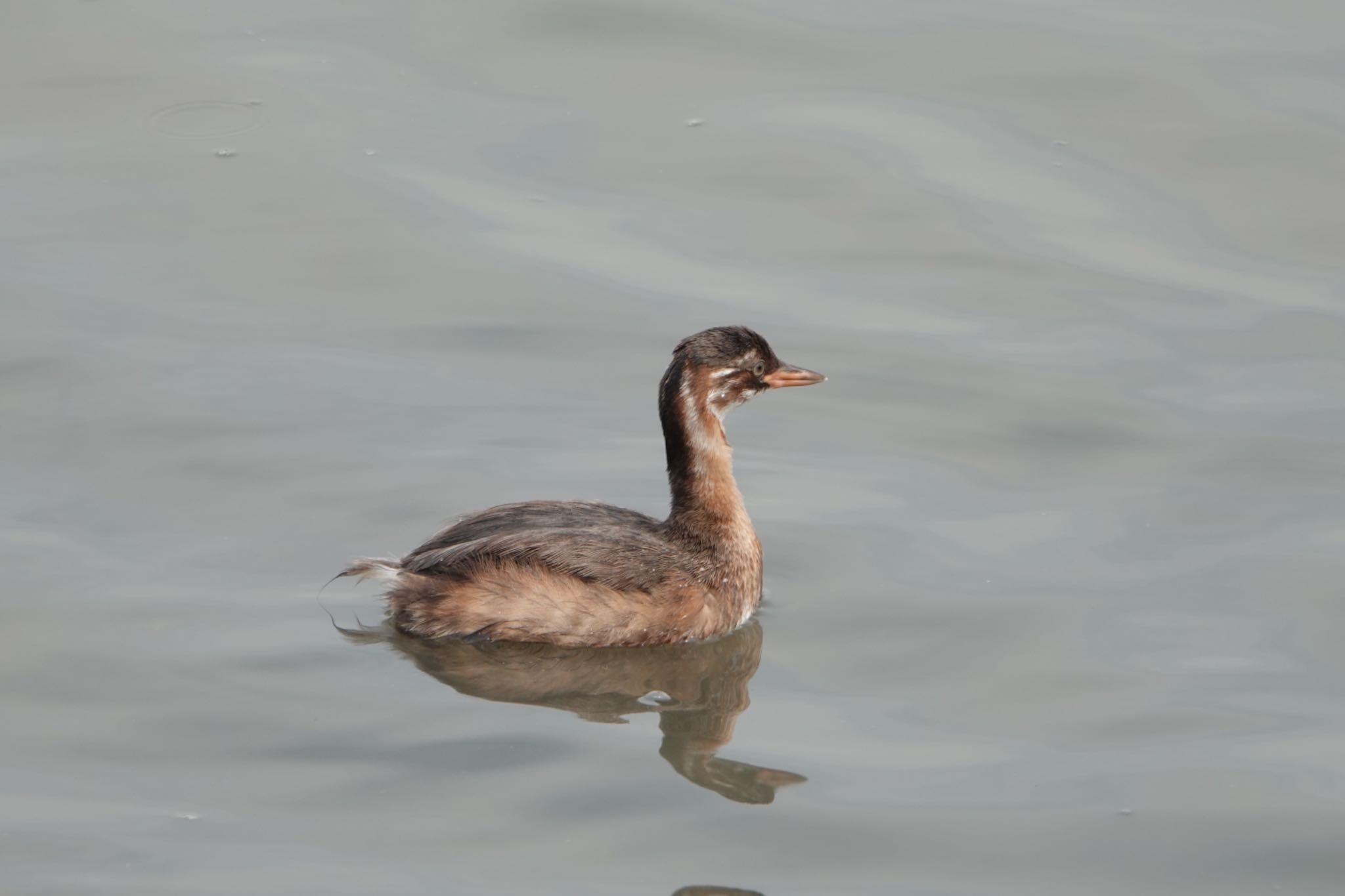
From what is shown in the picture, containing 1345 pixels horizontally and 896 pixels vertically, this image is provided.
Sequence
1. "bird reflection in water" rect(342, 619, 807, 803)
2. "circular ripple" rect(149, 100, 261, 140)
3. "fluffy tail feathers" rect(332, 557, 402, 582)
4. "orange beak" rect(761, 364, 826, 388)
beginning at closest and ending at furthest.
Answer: "bird reflection in water" rect(342, 619, 807, 803), "fluffy tail feathers" rect(332, 557, 402, 582), "orange beak" rect(761, 364, 826, 388), "circular ripple" rect(149, 100, 261, 140)

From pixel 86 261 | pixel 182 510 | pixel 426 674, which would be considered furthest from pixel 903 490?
pixel 86 261

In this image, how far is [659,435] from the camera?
10.0 metres

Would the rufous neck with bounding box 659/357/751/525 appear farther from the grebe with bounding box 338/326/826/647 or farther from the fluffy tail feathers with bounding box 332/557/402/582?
the fluffy tail feathers with bounding box 332/557/402/582

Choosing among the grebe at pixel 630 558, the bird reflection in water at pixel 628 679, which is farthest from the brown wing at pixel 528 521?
the bird reflection in water at pixel 628 679

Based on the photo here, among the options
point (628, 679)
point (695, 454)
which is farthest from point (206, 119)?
point (628, 679)

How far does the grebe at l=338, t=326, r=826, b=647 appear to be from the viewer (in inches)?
328

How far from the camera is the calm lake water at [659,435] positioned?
7.07m

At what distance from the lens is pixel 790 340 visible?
10844 mm

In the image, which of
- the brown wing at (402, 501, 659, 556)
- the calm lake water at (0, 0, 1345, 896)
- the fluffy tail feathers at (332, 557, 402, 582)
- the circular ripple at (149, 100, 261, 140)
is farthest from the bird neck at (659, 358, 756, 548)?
the circular ripple at (149, 100, 261, 140)

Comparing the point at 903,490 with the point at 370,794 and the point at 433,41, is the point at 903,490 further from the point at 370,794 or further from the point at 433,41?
the point at 433,41

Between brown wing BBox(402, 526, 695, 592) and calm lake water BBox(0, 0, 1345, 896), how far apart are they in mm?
318

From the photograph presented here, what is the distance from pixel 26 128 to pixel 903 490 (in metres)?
6.27

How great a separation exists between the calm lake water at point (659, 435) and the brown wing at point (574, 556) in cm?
32

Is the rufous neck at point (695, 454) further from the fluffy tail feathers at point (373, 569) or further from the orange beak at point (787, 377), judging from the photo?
the fluffy tail feathers at point (373, 569)
